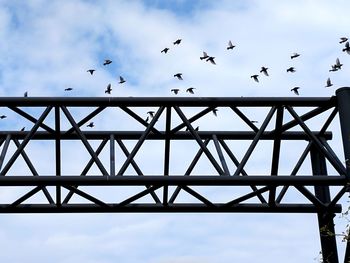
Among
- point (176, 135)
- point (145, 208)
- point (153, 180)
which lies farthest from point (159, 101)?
point (145, 208)

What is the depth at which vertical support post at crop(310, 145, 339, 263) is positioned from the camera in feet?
40.1

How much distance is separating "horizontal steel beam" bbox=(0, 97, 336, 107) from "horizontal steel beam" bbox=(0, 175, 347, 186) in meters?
1.18

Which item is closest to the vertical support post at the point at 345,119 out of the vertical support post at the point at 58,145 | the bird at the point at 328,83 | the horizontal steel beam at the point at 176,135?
the bird at the point at 328,83

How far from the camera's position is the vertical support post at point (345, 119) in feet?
35.7

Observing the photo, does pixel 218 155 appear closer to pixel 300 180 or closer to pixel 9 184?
pixel 300 180

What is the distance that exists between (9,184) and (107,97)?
202cm

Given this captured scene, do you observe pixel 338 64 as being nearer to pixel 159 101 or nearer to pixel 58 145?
pixel 159 101

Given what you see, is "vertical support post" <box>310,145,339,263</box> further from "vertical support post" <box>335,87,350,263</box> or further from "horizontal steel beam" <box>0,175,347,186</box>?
"horizontal steel beam" <box>0,175,347,186</box>

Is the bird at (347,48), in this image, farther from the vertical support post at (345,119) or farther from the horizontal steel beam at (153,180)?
the horizontal steel beam at (153,180)

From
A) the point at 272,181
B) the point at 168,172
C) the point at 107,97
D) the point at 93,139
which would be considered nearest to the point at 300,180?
the point at 272,181

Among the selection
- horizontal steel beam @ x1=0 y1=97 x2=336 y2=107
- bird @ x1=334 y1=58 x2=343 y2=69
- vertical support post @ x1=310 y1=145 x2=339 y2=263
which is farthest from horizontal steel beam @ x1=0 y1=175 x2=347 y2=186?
bird @ x1=334 y1=58 x2=343 y2=69
